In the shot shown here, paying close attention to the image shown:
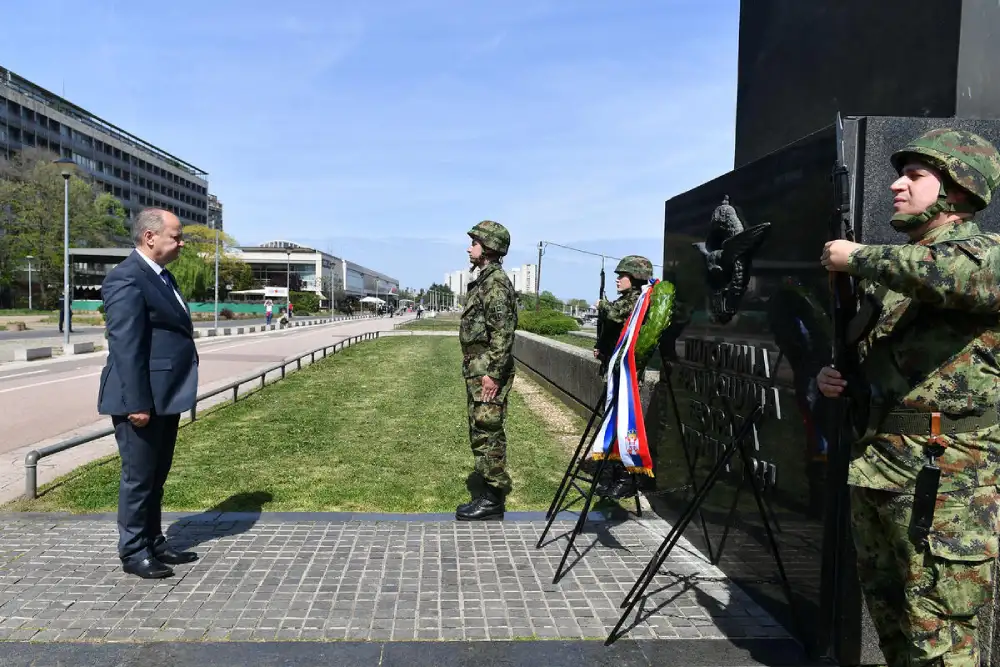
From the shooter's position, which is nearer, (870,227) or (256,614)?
(870,227)

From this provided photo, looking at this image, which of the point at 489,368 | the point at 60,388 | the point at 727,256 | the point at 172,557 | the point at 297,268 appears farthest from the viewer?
the point at 297,268

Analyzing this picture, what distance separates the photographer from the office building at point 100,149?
6912 cm

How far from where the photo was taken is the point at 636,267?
5926 millimetres

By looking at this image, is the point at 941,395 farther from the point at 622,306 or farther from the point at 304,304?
the point at 304,304

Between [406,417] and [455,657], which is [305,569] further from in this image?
[406,417]

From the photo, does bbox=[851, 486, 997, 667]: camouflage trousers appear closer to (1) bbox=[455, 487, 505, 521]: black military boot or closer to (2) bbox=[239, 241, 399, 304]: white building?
(1) bbox=[455, 487, 505, 521]: black military boot

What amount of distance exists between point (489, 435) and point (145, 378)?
2.34m

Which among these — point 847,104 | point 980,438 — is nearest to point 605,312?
point 847,104

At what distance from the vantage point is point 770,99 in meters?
4.43

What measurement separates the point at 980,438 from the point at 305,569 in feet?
11.3

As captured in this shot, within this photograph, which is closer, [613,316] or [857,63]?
[857,63]

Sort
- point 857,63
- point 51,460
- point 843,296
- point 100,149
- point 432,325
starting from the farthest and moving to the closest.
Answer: point 100,149 → point 432,325 → point 51,460 → point 857,63 → point 843,296

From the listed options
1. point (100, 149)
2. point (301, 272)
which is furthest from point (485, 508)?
point (301, 272)

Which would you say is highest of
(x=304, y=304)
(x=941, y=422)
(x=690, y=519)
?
(x=941, y=422)
